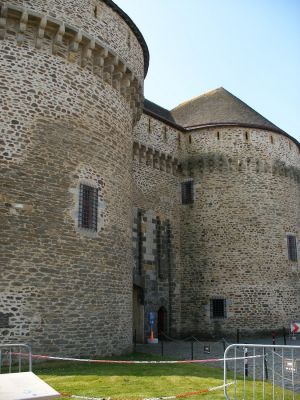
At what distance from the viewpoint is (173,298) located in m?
18.7

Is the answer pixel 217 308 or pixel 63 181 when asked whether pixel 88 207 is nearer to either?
pixel 63 181

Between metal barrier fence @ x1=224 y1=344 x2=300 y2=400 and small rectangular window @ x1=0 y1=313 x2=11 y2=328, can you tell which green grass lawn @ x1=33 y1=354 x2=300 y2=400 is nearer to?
metal barrier fence @ x1=224 y1=344 x2=300 y2=400

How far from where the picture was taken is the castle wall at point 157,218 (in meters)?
17.5

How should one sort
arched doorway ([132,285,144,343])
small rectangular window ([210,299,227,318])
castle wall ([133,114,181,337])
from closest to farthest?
arched doorway ([132,285,144,343]) → castle wall ([133,114,181,337]) → small rectangular window ([210,299,227,318])

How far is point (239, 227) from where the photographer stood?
19281mm

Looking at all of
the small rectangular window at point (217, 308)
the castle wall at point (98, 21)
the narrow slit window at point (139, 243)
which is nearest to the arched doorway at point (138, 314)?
the narrow slit window at point (139, 243)

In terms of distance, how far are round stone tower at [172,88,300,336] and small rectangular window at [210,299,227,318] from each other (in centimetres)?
4

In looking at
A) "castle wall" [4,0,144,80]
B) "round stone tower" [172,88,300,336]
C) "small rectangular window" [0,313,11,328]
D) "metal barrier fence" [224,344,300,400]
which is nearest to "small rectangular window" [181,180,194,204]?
"round stone tower" [172,88,300,336]

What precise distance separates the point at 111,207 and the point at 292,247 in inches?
468

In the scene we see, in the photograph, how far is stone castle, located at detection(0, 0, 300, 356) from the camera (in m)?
9.77

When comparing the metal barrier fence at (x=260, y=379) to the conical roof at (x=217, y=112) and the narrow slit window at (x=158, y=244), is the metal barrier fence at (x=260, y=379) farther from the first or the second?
the conical roof at (x=217, y=112)

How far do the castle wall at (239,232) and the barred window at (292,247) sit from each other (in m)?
0.25

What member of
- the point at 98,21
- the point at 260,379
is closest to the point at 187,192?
the point at 98,21

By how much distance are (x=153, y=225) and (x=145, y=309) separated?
11.8ft
